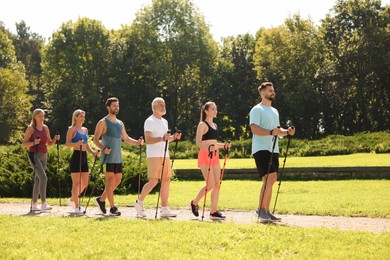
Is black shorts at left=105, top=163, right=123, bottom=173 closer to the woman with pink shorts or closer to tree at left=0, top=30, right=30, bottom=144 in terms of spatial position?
the woman with pink shorts

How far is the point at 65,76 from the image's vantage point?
5659 centimetres

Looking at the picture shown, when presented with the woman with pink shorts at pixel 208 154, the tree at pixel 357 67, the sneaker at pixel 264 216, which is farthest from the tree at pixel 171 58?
the sneaker at pixel 264 216

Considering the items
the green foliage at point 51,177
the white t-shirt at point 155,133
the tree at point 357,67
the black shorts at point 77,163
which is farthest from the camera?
the tree at point 357,67

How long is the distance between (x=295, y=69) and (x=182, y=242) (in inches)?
1839

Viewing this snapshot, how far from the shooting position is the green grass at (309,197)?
11.1 m

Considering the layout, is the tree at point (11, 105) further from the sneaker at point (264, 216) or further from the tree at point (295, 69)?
the sneaker at point (264, 216)

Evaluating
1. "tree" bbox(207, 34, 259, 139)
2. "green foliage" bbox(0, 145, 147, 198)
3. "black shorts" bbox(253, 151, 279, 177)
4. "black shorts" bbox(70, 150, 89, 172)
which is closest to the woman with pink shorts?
"black shorts" bbox(253, 151, 279, 177)

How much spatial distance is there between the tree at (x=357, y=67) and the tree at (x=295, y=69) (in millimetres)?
1219

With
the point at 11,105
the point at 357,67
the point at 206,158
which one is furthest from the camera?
the point at 11,105

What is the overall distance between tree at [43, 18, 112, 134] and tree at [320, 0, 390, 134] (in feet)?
70.0

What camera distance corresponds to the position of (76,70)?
56.1 meters

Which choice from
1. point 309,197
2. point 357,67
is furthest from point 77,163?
point 357,67

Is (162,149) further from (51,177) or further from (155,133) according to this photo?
(51,177)

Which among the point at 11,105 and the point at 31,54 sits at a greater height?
the point at 31,54
